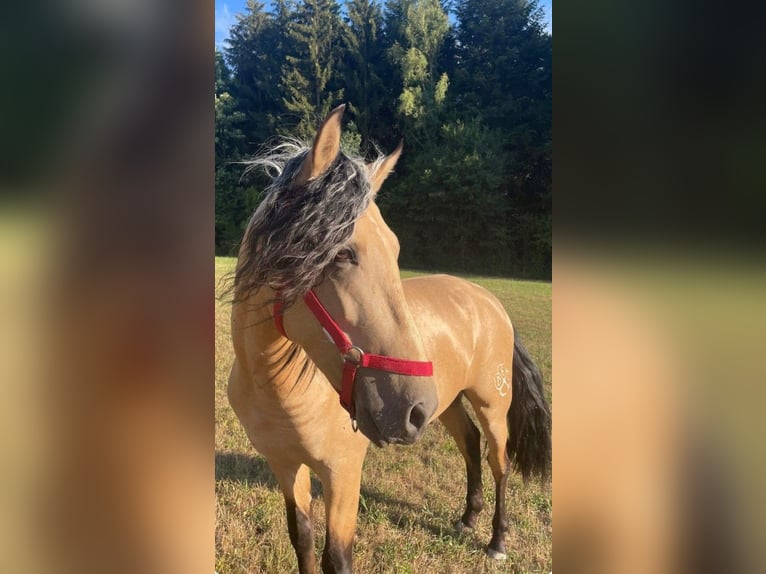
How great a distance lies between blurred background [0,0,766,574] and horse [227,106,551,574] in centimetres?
22

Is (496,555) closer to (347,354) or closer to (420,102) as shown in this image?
(347,354)

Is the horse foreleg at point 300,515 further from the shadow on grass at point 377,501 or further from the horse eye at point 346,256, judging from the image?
the horse eye at point 346,256

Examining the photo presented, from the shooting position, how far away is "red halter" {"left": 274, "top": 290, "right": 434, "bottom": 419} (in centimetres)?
136

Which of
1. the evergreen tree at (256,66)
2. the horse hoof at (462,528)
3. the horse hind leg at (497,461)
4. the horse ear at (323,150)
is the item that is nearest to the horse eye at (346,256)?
the horse ear at (323,150)

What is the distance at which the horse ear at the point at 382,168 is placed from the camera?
1.66 m

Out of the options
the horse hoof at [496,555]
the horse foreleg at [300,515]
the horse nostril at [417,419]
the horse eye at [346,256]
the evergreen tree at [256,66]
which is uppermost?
the evergreen tree at [256,66]

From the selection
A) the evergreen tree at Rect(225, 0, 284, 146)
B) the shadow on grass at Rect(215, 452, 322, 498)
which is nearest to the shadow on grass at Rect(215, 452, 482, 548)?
the shadow on grass at Rect(215, 452, 322, 498)

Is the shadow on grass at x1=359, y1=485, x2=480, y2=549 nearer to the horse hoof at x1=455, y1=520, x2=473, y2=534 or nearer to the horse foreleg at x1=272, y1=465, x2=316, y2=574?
the horse hoof at x1=455, y1=520, x2=473, y2=534

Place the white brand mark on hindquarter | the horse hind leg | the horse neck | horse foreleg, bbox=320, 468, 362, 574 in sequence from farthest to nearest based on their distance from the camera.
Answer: the white brand mark on hindquarter → the horse hind leg → horse foreleg, bbox=320, 468, 362, 574 → the horse neck

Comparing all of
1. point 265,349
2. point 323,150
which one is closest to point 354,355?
point 265,349

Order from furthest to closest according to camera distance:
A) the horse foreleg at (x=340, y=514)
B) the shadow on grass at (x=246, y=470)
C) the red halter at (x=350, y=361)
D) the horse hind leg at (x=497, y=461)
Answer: the horse hind leg at (x=497, y=461)
the shadow on grass at (x=246, y=470)
the horse foreleg at (x=340, y=514)
the red halter at (x=350, y=361)

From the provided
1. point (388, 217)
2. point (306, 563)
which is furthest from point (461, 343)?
point (306, 563)

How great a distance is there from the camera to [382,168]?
1.70 meters
